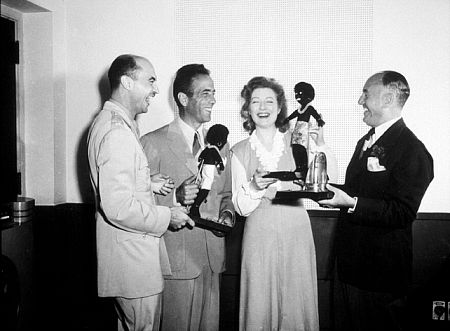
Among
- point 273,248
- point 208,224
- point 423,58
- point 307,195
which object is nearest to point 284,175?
point 307,195

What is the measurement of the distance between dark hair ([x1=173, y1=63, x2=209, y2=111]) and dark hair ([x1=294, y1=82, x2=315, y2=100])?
61 centimetres

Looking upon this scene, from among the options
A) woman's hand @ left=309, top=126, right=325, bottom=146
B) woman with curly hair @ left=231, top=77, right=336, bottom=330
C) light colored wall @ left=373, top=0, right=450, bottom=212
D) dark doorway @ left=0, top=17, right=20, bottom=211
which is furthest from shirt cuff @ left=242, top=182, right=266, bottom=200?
dark doorway @ left=0, top=17, right=20, bottom=211

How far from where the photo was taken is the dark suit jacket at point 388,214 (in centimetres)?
248

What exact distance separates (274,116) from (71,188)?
1.63 m

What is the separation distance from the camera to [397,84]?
2861mm

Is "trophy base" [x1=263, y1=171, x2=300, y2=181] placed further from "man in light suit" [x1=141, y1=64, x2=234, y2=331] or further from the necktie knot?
the necktie knot

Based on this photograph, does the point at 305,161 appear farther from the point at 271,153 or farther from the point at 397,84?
the point at 397,84

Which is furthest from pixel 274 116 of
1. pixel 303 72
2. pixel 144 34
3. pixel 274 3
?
pixel 144 34

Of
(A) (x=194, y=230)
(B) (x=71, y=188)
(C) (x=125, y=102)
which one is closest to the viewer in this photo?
(C) (x=125, y=102)

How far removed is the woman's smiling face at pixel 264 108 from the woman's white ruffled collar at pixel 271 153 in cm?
11

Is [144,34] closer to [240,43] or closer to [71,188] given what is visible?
[240,43]

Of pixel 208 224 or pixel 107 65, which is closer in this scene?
pixel 208 224

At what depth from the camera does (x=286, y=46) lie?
3.12 metres

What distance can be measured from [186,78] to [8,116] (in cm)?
136
